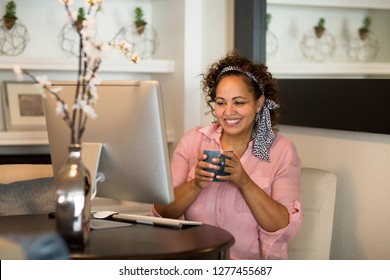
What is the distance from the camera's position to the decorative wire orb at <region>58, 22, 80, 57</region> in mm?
3727

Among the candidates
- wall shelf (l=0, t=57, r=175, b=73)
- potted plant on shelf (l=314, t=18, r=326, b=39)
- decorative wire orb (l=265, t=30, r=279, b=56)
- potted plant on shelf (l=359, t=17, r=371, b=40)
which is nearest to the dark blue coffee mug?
potted plant on shelf (l=359, t=17, r=371, b=40)

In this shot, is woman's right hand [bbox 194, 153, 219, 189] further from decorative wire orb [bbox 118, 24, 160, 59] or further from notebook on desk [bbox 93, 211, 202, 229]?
decorative wire orb [bbox 118, 24, 160, 59]

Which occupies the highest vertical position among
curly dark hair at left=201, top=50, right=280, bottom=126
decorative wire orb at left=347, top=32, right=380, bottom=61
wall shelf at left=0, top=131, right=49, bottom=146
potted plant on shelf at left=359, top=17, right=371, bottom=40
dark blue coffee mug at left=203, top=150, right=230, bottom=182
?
potted plant on shelf at left=359, top=17, right=371, bottom=40

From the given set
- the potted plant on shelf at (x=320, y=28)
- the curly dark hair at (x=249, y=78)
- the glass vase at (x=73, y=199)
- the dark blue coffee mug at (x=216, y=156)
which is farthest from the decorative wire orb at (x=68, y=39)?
the glass vase at (x=73, y=199)

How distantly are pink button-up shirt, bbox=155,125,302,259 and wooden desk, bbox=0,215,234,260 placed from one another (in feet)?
1.03

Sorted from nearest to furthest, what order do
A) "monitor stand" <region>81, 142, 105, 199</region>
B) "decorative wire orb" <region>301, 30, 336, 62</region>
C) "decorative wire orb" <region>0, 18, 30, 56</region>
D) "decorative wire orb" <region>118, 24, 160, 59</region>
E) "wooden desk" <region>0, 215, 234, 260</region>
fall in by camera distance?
"wooden desk" <region>0, 215, 234, 260</region>
"monitor stand" <region>81, 142, 105, 199</region>
"decorative wire orb" <region>301, 30, 336, 62</region>
"decorative wire orb" <region>0, 18, 30, 56</region>
"decorative wire orb" <region>118, 24, 160, 59</region>

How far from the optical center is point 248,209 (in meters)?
2.54

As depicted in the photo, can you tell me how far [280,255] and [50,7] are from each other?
1.93m

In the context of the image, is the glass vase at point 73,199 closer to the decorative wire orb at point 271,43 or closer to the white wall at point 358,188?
the white wall at point 358,188

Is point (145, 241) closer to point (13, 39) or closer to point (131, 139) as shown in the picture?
point (131, 139)

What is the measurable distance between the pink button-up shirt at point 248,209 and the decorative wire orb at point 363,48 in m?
0.45

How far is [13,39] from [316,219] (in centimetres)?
185

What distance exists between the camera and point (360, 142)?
278cm

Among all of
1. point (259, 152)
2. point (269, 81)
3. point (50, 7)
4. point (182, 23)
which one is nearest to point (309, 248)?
point (259, 152)
